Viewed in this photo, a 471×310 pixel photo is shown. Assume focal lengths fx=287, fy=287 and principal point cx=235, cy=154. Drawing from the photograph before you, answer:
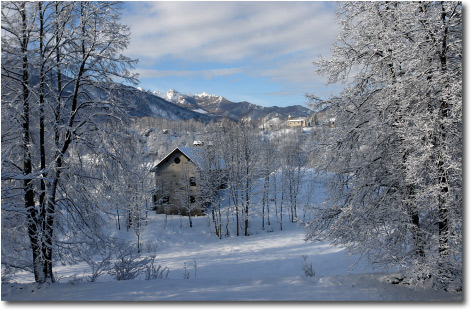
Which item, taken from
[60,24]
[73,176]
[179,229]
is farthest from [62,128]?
[179,229]

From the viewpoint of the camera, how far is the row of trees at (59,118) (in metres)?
4.90

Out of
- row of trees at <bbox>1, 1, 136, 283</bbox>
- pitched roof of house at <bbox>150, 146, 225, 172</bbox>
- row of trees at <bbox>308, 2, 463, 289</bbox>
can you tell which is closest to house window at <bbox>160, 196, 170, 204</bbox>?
pitched roof of house at <bbox>150, 146, 225, 172</bbox>

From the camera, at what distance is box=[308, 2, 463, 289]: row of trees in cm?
412

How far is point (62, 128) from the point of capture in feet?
18.2

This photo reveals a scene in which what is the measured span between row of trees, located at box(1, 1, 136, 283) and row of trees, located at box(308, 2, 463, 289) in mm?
4262

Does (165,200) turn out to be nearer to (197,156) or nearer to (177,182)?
(177,182)

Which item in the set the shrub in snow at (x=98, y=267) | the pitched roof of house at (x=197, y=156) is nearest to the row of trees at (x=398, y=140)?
the shrub in snow at (x=98, y=267)

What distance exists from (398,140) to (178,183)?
68.9 ft

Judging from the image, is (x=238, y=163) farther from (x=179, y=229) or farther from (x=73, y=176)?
(x=73, y=176)

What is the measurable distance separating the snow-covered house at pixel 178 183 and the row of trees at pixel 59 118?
626 inches

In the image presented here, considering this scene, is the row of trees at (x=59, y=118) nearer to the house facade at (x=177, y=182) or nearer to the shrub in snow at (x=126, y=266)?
the shrub in snow at (x=126, y=266)

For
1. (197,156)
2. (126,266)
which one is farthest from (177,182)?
(126,266)

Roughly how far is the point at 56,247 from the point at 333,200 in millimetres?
5328

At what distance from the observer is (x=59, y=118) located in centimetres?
559
